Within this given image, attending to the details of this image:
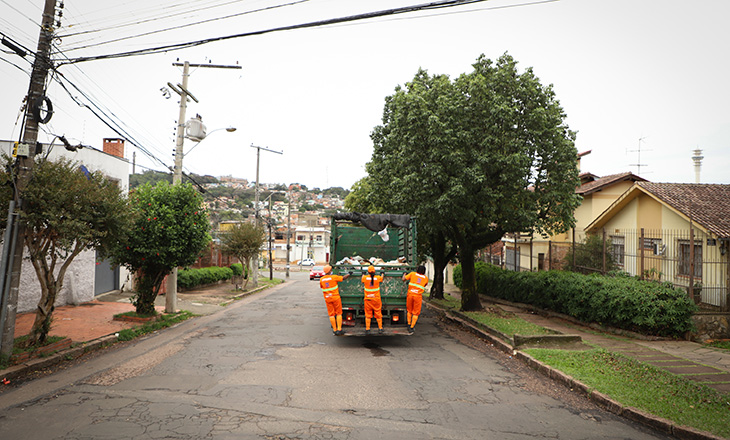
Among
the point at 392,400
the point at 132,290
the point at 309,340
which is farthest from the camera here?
the point at 132,290

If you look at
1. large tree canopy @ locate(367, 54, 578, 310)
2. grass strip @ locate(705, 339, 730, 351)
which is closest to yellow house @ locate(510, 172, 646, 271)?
large tree canopy @ locate(367, 54, 578, 310)

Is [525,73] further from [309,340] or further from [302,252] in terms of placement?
[302,252]

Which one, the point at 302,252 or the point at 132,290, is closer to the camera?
the point at 132,290

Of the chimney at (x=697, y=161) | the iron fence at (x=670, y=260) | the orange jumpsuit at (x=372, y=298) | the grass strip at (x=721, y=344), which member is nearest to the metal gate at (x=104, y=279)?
the orange jumpsuit at (x=372, y=298)

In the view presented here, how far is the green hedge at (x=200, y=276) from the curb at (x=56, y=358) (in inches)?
353

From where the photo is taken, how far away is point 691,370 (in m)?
7.89

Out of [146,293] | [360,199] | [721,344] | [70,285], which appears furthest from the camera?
[360,199]

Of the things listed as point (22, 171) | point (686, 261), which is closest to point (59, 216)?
point (22, 171)

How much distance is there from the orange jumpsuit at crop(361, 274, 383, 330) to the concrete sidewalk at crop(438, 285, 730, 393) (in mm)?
4974

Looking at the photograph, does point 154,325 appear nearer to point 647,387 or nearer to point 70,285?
point 70,285

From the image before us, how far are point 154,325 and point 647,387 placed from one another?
1136cm

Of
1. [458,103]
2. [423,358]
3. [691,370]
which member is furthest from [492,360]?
[458,103]

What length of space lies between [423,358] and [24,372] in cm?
691

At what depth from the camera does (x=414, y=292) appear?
9922mm
